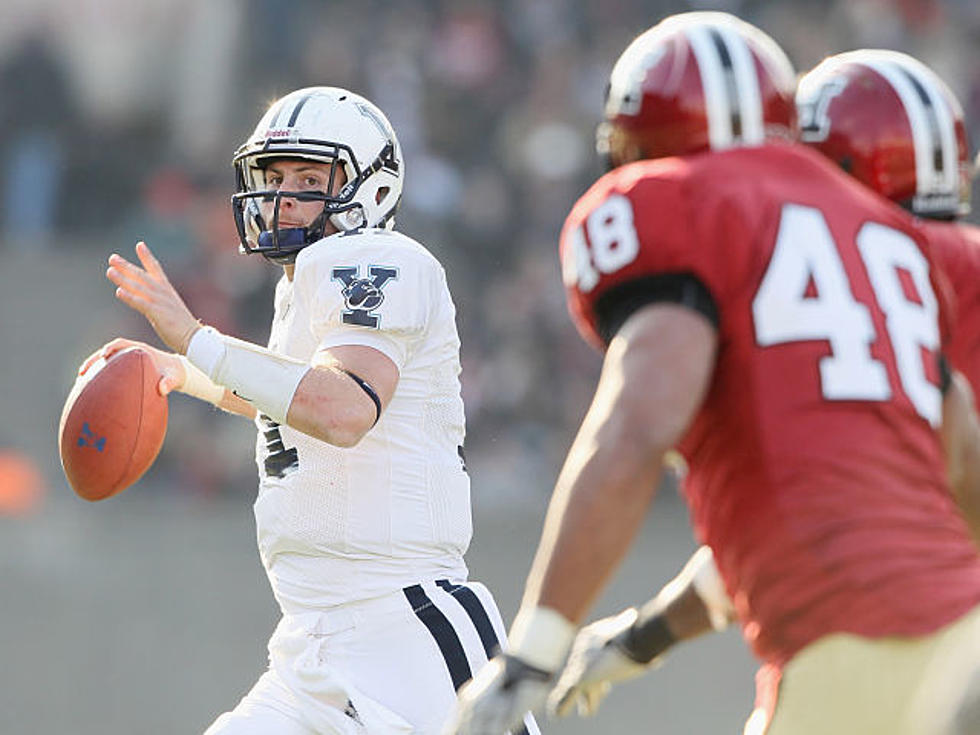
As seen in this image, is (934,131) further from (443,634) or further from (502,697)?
(502,697)

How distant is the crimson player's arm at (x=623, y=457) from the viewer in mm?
2457

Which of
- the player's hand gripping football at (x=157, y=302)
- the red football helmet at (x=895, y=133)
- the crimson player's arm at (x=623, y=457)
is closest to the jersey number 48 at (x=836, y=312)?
the crimson player's arm at (x=623, y=457)

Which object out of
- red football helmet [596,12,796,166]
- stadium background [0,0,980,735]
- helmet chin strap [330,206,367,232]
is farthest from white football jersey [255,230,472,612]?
stadium background [0,0,980,735]

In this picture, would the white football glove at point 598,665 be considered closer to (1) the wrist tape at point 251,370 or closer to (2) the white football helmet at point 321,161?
(1) the wrist tape at point 251,370

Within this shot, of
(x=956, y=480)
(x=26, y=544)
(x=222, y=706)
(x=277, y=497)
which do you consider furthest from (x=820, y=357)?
(x=26, y=544)

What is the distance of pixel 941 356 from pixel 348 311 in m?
1.34

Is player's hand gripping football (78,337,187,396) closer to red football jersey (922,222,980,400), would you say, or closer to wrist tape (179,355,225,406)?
wrist tape (179,355,225,406)

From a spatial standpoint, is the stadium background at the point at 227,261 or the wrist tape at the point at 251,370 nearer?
the wrist tape at the point at 251,370

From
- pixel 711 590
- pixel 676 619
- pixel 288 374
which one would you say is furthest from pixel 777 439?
pixel 288 374

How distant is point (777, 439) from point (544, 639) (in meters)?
0.44

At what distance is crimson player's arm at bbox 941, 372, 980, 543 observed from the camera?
112 inches

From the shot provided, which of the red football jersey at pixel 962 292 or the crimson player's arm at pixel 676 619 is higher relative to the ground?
the red football jersey at pixel 962 292

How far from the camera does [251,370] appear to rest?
3553 mm

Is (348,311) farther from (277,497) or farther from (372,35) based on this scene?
(372,35)
